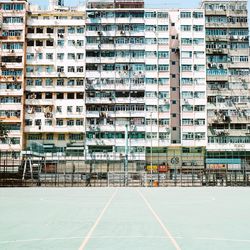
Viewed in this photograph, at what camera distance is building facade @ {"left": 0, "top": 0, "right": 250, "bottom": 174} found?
102 meters

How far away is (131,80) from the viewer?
105 m

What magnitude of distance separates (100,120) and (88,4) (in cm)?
2891

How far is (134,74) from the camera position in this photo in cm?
10544

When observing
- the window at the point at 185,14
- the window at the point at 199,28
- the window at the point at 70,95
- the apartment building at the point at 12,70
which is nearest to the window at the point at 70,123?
the window at the point at 70,95

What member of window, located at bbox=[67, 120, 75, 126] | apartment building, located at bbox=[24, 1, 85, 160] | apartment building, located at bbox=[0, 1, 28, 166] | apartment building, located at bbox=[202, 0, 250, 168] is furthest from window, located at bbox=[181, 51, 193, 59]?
apartment building, located at bbox=[0, 1, 28, 166]

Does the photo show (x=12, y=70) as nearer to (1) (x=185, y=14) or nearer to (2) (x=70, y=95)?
(2) (x=70, y=95)

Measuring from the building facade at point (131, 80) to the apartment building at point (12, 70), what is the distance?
24 centimetres

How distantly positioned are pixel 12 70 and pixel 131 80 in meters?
27.2

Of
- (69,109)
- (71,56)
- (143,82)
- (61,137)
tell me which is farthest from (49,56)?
(143,82)

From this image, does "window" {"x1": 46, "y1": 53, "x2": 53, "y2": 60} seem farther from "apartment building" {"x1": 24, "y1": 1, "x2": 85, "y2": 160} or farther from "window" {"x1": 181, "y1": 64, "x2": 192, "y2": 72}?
"window" {"x1": 181, "y1": 64, "x2": 192, "y2": 72}

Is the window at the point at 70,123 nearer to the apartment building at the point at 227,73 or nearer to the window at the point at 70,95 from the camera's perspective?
the window at the point at 70,95

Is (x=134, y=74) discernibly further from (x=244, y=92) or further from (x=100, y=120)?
(x=244, y=92)
